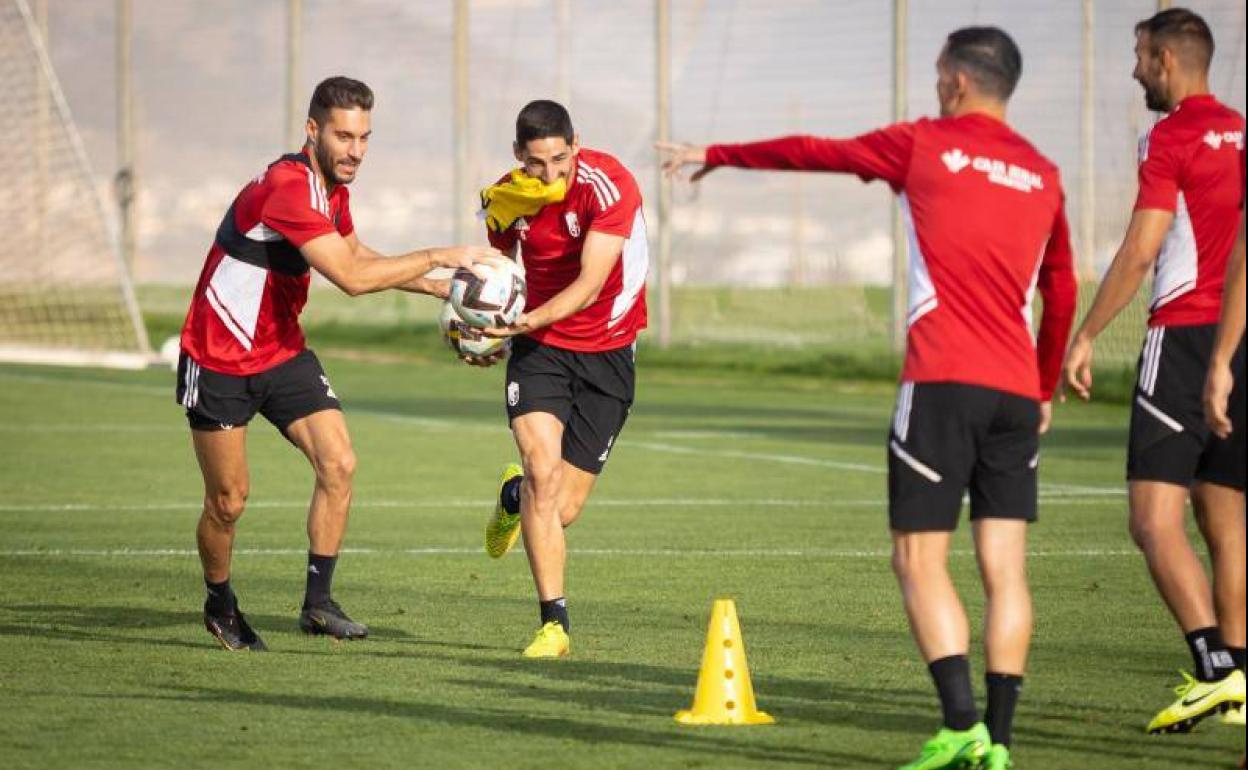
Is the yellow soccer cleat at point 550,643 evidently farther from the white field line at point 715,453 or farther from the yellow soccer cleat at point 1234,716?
the white field line at point 715,453

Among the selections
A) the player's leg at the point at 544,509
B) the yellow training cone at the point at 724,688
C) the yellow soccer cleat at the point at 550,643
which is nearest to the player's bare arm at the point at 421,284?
the player's leg at the point at 544,509

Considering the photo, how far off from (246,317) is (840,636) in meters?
3.03

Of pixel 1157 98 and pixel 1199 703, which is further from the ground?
pixel 1157 98

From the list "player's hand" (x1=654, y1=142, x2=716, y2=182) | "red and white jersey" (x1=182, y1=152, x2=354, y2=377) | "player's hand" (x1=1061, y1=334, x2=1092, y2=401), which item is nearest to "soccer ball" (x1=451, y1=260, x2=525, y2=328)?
"red and white jersey" (x1=182, y1=152, x2=354, y2=377)

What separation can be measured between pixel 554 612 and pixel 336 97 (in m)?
2.44

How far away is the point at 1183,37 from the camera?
7.95m

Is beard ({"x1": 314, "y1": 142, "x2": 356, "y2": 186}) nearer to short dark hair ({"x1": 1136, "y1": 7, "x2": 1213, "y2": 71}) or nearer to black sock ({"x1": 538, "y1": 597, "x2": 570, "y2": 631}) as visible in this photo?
black sock ({"x1": 538, "y1": 597, "x2": 570, "y2": 631})

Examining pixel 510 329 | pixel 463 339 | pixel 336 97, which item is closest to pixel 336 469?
pixel 463 339

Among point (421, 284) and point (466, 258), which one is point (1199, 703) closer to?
point (466, 258)

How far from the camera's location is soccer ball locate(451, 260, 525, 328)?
31.0 ft

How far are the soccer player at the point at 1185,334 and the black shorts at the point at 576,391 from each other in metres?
2.69

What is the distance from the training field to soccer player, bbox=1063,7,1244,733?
1.65 feet

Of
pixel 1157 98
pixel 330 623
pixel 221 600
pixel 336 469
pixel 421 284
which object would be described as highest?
pixel 1157 98

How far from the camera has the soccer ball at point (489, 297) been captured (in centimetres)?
944
